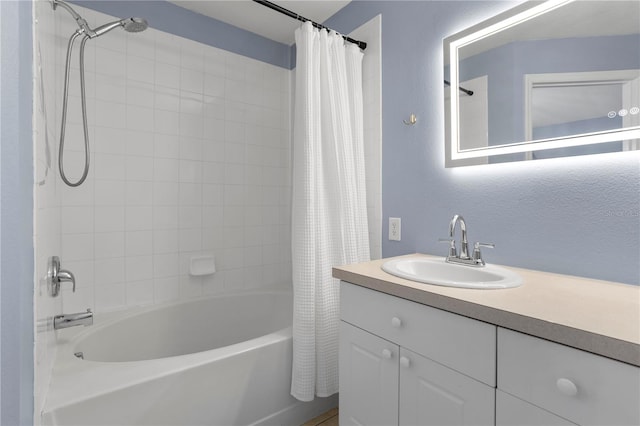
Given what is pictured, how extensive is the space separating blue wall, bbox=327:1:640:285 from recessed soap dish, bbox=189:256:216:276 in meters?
1.18

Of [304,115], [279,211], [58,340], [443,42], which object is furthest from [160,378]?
[443,42]

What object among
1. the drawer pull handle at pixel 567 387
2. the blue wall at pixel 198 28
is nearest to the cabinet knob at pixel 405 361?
the drawer pull handle at pixel 567 387

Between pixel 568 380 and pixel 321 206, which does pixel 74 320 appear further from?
pixel 568 380

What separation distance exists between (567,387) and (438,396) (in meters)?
0.36

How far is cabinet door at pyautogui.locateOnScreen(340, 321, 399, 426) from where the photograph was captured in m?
1.07

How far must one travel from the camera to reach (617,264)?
103 centimetres

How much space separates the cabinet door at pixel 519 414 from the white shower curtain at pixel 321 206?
865 millimetres

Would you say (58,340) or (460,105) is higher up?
(460,105)

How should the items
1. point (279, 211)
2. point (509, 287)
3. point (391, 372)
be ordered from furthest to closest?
1. point (279, 211)
2. point (391, 372)
3. point (509, 287)

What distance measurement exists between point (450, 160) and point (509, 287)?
713mm

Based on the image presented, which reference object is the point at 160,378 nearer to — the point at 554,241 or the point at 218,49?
the point at 554,241

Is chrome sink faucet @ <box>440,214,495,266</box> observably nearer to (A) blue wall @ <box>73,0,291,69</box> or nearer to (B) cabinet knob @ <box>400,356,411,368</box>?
(B) cabinet knob @ <box>400,356,411,368</box>

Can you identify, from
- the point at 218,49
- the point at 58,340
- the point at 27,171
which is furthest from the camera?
the point at 218,49

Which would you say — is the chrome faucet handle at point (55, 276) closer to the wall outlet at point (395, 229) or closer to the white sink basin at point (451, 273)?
the white sink basin at point (451, 273)
